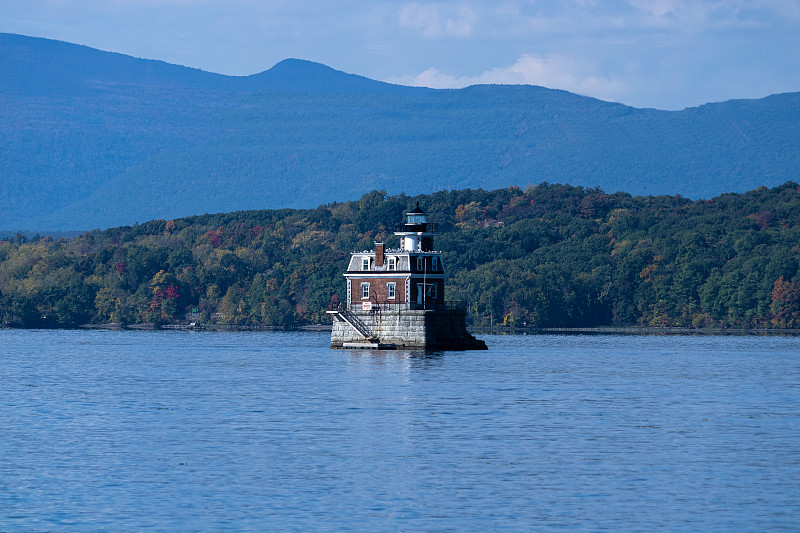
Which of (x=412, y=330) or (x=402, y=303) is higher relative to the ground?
(x=402, y=303)

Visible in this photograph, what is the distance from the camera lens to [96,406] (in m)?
69.4

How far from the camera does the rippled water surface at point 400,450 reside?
38.8 meters

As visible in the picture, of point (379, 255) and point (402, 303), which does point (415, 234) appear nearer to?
point (379, 255)

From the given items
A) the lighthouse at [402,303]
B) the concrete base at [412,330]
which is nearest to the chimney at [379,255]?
the lighthouse at [402,303]

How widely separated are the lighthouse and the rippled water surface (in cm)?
2217

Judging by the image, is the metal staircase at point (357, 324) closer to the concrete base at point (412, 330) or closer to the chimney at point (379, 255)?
the concrete base at point (412, 330)

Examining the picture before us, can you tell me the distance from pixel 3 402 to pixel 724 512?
44.2 m

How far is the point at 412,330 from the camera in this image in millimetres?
120312

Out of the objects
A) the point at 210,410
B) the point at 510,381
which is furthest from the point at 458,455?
the point at 510,381

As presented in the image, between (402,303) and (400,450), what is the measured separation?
71.7 m

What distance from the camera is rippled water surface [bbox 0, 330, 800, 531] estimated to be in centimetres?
3875

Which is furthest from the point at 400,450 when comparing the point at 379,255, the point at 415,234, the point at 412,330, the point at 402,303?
the point at 415,234

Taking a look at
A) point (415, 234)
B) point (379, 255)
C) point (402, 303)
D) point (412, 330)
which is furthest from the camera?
point (415, 234)

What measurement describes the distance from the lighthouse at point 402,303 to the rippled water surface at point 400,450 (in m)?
22.2
